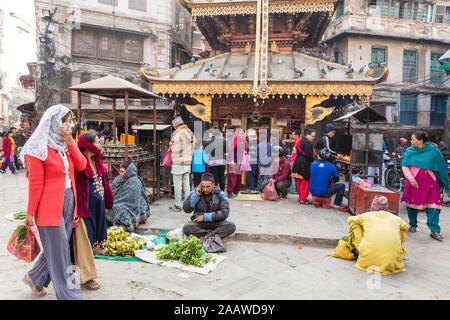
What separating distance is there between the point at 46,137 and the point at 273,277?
3.04 m

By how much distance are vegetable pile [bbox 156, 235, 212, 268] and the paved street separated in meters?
0.23

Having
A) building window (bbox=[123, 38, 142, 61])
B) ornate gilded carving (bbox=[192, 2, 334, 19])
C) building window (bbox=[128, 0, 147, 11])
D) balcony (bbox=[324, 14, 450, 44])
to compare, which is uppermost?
building window (bbox=[128, 0, 147, 11])

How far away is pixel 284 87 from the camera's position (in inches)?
364

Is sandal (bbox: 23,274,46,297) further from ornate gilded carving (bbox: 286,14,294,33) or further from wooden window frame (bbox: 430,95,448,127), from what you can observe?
wooden window frame (bbox: 430,95,448,127)

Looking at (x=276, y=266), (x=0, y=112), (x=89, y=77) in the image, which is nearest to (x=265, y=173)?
(x=276, y=266)

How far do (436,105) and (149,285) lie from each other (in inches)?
916

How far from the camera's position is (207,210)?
491cm

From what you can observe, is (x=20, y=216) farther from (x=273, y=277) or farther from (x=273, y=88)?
(x=273, y=88)

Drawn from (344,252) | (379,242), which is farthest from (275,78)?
(379,242)

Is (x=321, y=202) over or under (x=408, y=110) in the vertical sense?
under

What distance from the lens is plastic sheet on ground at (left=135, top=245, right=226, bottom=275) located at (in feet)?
12.9

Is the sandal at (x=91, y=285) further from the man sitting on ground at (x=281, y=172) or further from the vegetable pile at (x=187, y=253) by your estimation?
the man sitting on ground at (x=281, y=172)

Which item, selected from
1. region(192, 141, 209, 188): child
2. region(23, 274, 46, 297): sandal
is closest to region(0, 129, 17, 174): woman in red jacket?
region(192, 141, 209, 188): child
